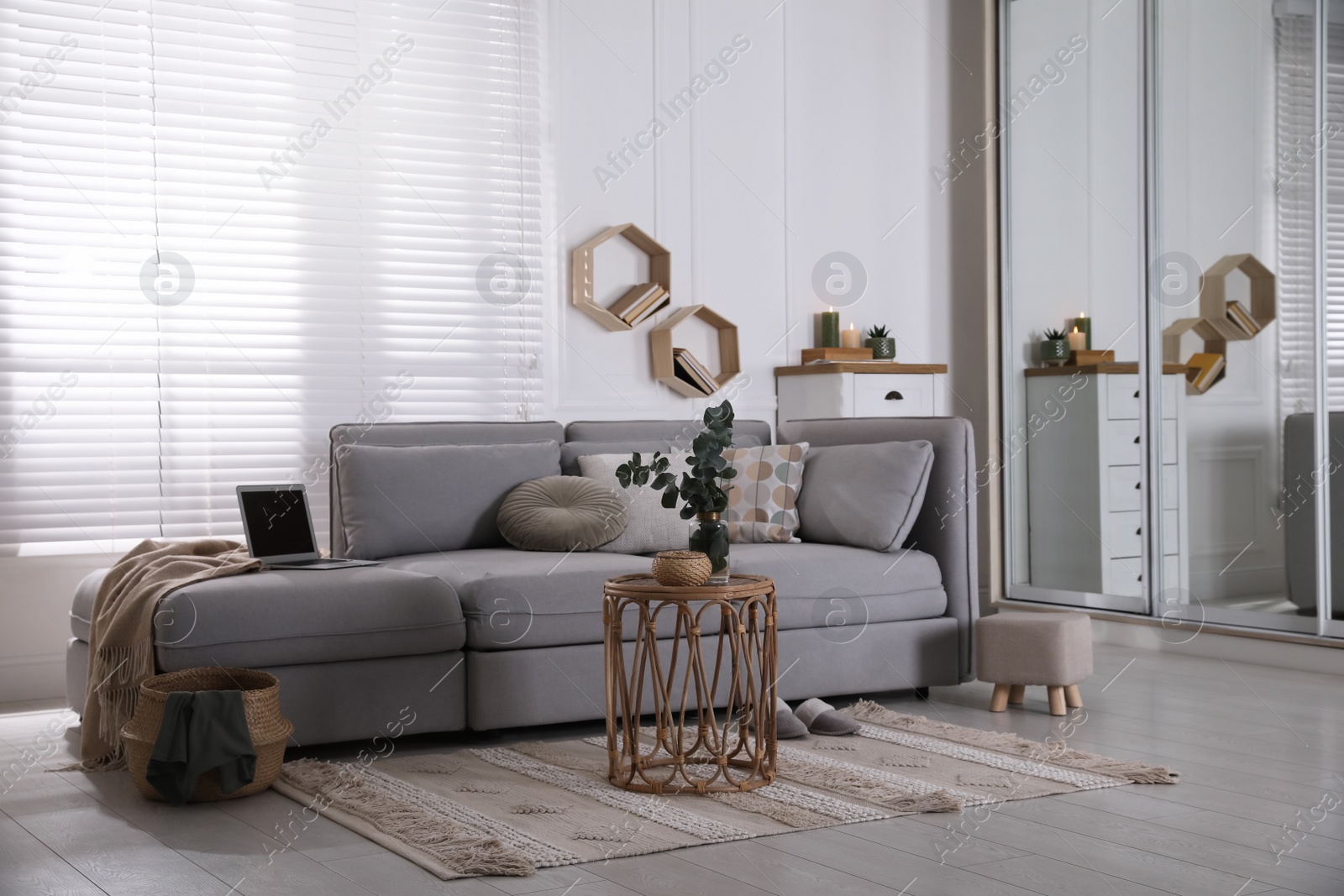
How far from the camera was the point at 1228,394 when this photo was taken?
465 centimetres

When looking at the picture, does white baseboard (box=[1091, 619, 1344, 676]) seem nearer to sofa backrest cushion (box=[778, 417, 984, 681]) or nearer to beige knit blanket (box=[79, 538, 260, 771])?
sofa backrest cushion (box=[778, 417, 984, 681])

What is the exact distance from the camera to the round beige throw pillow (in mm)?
3871

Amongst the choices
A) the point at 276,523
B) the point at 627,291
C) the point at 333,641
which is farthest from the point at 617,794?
the point at 627,291

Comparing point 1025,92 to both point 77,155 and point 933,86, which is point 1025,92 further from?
point 77,155

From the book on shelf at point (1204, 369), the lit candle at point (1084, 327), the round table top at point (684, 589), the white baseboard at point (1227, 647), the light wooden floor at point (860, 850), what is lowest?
the white baseboard at point (1227, 647)

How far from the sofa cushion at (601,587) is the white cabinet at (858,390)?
1.26m

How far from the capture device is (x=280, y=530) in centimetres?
359

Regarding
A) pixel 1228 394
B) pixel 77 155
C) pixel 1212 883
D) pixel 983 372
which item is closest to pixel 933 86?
pixel 983 372

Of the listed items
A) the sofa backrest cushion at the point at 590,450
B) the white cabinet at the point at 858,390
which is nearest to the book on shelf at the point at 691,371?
the white cabinet at the point at 858,390

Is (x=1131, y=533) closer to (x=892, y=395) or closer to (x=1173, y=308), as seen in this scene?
(x=1173, y=308)

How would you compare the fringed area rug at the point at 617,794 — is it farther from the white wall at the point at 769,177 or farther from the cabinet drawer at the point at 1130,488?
the white wall at the point at 769,177

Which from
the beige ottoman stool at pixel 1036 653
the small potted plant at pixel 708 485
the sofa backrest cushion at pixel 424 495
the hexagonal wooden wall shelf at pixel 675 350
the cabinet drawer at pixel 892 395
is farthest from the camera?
the cabinet drawer at pixel 892 395

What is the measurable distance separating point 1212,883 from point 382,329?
3339mm

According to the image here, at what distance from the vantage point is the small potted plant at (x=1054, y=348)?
17.5 feet
